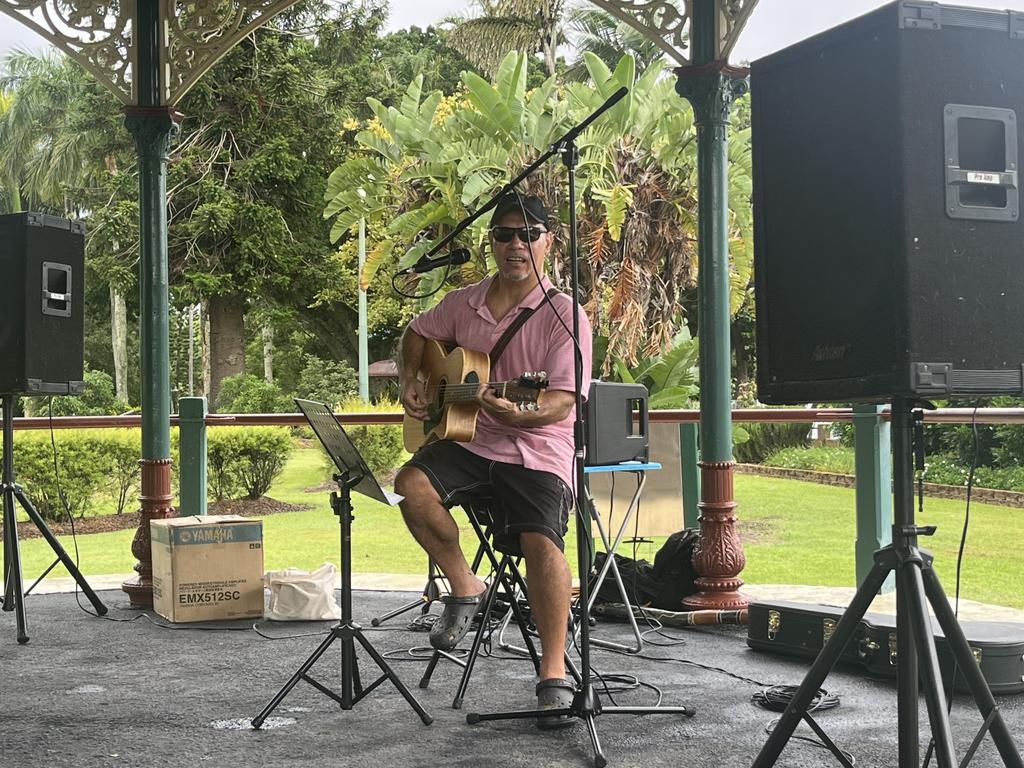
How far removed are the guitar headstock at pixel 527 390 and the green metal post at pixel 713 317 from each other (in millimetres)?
1780

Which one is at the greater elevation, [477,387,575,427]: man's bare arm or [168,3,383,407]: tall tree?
[168,3,383,407]: tall tree

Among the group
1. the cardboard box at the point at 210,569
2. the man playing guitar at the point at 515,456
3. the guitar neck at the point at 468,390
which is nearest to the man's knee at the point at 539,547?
the man playing guitar at the point at 515,456

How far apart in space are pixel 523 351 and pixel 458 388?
280 millimetres

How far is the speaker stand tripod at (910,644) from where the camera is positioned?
7.51 feet

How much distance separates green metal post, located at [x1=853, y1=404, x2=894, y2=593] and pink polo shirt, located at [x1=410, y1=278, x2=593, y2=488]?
5.75ft

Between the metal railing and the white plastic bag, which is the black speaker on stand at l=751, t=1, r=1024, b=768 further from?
the white plastic bag

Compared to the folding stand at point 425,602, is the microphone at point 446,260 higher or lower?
higher

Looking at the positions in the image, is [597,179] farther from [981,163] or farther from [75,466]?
[981,163]

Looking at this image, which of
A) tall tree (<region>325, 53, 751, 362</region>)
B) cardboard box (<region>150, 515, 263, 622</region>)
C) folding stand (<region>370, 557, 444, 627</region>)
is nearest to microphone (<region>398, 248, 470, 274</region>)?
folding stand (<region>370, 557, 444, 627</region>)

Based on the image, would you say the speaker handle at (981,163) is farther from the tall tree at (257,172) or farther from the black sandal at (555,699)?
the tall tree at (257,172)

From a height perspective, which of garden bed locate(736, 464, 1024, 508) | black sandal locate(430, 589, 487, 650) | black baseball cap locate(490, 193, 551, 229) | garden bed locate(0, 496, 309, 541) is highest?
black baseball cap locate(490, 193, 551, 229)

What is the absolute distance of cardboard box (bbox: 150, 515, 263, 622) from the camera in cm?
535


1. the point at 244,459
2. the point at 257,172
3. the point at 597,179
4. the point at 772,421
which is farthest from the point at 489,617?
the point at 257,172

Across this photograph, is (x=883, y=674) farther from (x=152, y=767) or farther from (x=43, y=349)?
(x=43, y=349)
